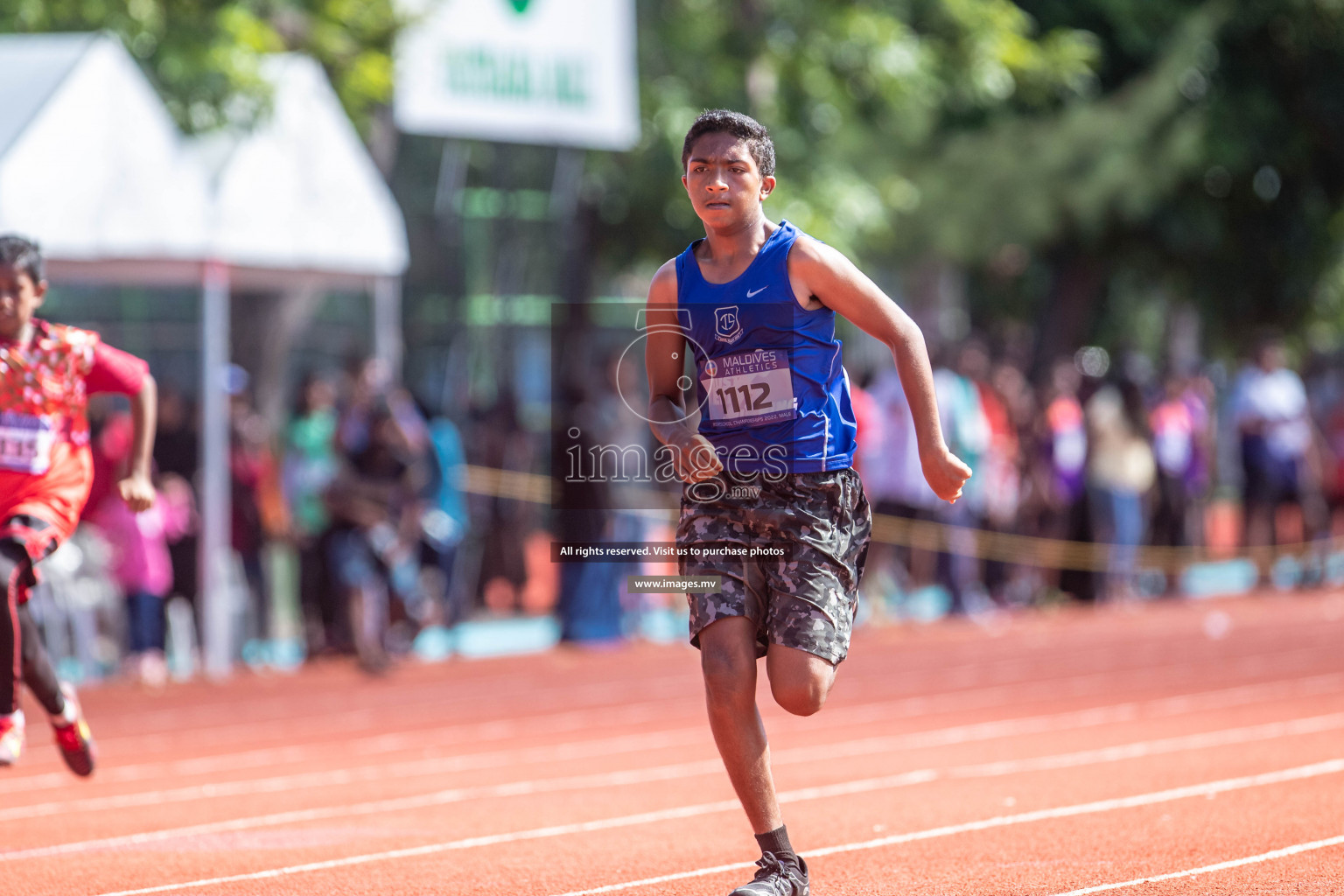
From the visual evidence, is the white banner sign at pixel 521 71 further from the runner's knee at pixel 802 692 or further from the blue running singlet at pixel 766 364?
the runner's knee at pixel 802 692

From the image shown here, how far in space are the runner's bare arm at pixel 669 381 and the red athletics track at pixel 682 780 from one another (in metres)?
1.39

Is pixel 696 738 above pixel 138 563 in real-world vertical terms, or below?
below

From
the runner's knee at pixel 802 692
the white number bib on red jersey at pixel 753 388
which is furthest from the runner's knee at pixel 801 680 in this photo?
the white number bib on red jersey at pixel 753 388

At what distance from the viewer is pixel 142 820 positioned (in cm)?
747

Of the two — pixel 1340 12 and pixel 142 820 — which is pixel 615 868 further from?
pixel 1340 12

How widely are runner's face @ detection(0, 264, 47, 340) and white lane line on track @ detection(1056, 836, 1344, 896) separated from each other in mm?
3904

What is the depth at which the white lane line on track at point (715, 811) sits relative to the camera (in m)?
6.05

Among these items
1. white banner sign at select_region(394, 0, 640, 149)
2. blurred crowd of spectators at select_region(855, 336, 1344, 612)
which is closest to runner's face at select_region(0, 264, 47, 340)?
white banner sign at select_region(394, 0, 640, 149)

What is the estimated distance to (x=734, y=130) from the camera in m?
5.15

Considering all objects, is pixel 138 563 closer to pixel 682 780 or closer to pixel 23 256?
pixel 682 780

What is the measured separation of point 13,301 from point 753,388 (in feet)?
9.59

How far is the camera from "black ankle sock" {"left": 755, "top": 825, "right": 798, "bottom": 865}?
202 inches

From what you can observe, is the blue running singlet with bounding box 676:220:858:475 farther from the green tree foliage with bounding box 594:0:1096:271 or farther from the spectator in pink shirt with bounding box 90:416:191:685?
the green tree foliage with bounding box 594:0:1096:271

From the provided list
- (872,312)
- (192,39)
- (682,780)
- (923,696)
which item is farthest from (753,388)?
(192,39)
